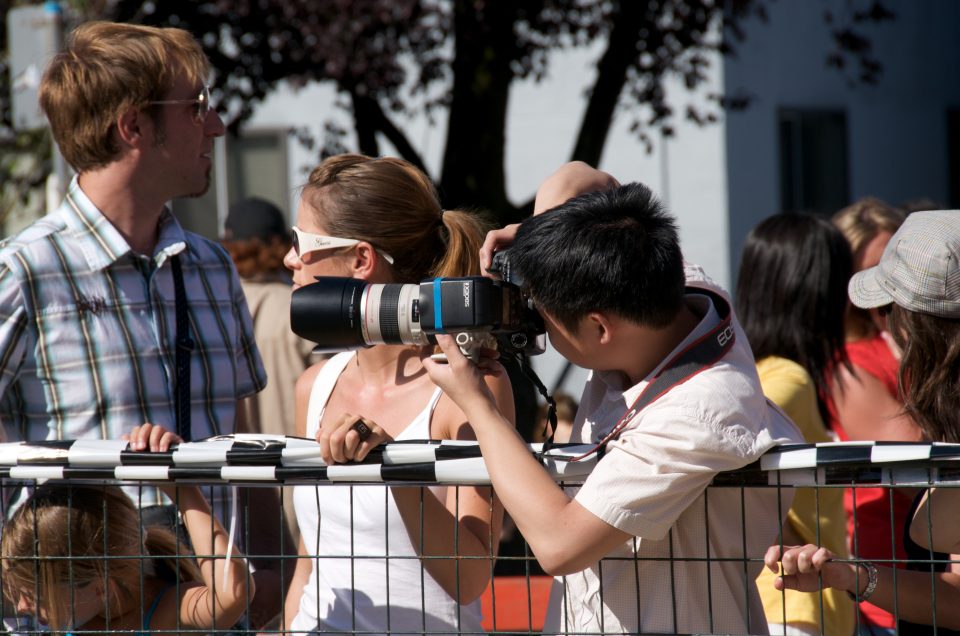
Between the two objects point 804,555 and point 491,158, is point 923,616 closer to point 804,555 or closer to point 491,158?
point 804,555

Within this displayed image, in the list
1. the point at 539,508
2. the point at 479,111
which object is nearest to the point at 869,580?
the point at 539,508

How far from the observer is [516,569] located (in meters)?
6.96

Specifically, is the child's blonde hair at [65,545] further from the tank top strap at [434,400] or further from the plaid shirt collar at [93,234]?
the plaid shirt collar at [93,234]

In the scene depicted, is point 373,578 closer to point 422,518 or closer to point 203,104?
point 422,518

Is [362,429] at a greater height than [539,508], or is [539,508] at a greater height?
[362,429]

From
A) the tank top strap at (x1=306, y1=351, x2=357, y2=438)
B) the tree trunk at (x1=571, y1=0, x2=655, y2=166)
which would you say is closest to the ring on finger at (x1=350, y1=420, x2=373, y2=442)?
the tank top strap at (x1=306, y1=351, x2=357, y2=438)

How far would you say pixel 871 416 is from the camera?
11.8 ft

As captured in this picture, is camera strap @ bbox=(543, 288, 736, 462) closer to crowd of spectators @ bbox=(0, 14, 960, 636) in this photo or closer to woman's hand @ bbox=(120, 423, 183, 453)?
crowd of spectators @ bbox=(0, 14, 960, 636)

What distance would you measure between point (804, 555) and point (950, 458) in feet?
0.93

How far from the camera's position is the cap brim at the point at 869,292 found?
8.30ft

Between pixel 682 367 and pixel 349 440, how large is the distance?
0.61m

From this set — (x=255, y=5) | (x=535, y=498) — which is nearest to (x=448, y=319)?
(x=535, y=498)

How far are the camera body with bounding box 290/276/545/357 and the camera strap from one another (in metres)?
0.23

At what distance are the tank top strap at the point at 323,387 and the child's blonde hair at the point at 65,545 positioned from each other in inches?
17.1
